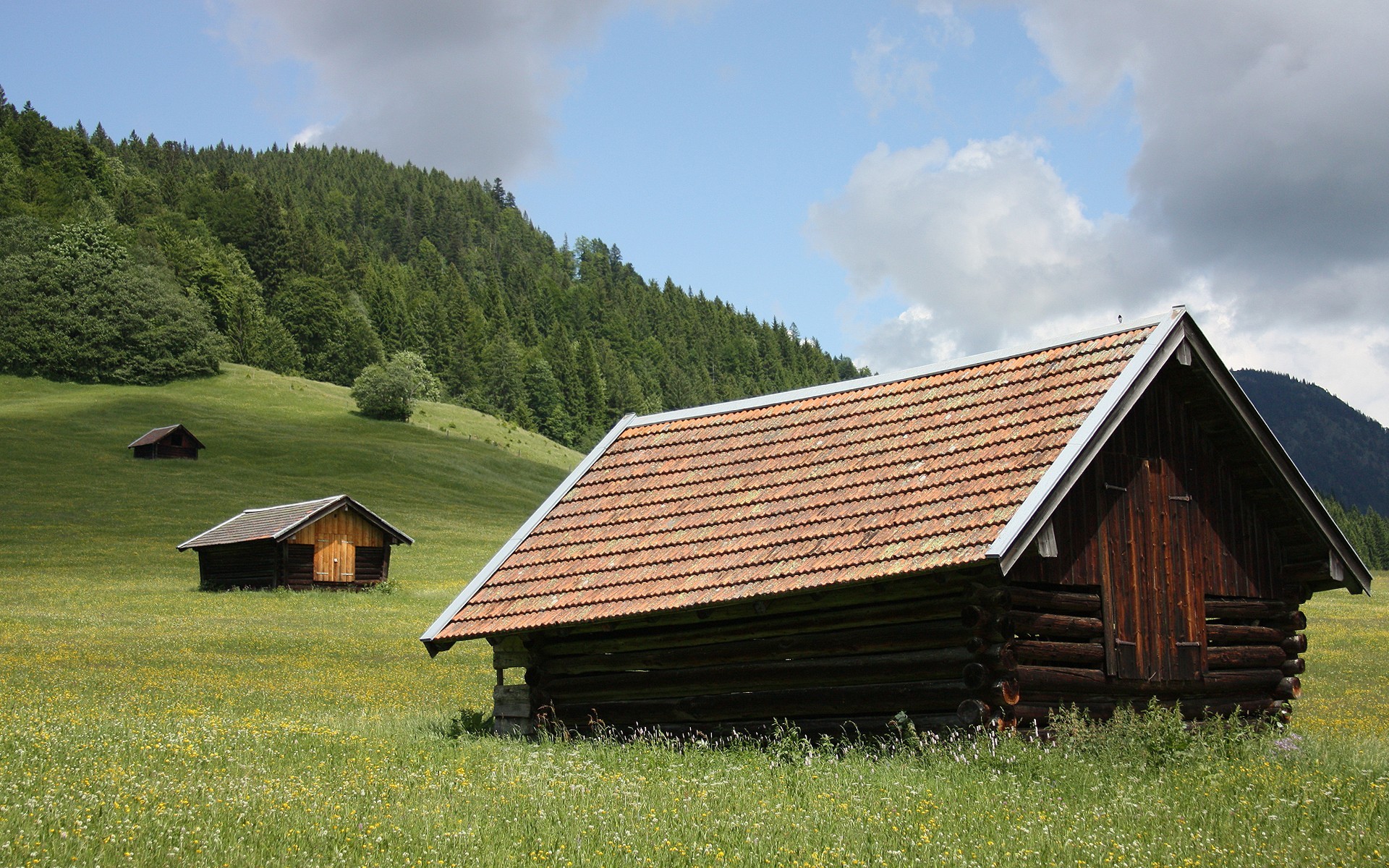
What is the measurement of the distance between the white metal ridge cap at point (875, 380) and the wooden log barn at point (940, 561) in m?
0.05

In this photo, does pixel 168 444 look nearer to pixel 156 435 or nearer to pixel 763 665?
pixel 156 435

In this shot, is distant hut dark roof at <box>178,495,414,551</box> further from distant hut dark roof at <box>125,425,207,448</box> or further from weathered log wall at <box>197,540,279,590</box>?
distant hut dark roof at <box>125,425,207,448</box>

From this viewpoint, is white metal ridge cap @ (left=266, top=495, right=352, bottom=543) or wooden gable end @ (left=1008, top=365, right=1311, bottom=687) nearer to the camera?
wooden gable end @ (left=1008, top=365, right=1311, bottom=687)

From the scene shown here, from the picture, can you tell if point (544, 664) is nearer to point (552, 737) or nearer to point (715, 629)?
point (552, 737)

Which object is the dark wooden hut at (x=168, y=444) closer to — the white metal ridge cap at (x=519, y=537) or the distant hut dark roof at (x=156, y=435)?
the distant hut dark roof at (x=156, y=435)

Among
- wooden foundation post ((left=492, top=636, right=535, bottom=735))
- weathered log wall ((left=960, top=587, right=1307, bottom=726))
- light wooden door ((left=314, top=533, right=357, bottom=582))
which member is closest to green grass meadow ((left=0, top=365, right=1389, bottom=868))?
wooden foundation post ((left=492, top=636, right=535, bottom=735))

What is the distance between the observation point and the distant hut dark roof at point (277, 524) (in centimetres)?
4750

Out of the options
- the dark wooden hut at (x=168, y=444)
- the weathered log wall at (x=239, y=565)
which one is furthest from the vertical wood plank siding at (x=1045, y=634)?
the dark wooden hut at (x=168, y=444)

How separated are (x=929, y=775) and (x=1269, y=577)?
26.3 feet

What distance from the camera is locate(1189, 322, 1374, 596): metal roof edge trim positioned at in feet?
47.9

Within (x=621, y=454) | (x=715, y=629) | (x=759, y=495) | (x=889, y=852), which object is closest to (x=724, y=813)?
(x=889, y=852)

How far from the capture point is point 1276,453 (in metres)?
15.3

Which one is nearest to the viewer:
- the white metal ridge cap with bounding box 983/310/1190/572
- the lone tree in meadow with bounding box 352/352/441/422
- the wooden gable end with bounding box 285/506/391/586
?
the white metal ridge cap with bounding box 983/310/1190/572

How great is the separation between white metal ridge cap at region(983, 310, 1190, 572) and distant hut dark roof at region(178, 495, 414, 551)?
131 ft
